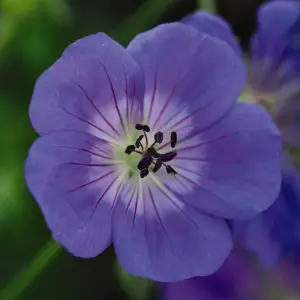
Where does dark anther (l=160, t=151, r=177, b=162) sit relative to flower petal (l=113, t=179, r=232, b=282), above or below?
above

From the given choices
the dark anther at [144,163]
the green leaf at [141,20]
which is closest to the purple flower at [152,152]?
the dark anther at [144,163]

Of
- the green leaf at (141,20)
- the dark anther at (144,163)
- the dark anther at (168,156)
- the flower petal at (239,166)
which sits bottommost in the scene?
the green leaf at (141,20)

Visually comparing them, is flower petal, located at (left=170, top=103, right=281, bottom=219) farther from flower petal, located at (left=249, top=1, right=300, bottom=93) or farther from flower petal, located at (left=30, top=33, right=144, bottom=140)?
flower petal, located at (left=249, top=1, right=300, bottom=93)

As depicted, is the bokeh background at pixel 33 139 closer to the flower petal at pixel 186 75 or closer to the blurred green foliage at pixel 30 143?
the blurred green foliage at pixel 30 143

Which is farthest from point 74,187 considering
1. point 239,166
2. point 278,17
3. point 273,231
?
point 278,17

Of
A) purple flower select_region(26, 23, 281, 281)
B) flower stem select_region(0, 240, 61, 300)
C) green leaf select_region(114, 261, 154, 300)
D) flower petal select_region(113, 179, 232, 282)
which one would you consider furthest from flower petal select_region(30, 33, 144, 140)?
green leaf select_region(114, 261, 154, 300)
